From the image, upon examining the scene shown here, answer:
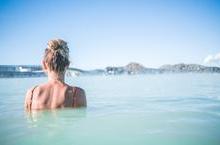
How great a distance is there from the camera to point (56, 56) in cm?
476

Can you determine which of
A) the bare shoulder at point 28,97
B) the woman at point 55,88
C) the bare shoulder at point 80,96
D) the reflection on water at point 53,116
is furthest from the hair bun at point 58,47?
the reflection on water at point 53,116

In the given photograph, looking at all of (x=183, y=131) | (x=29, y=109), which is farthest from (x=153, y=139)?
(x=29, y=109)

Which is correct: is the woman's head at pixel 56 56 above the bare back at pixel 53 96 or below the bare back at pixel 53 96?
above

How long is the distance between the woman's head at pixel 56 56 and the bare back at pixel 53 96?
350 mm

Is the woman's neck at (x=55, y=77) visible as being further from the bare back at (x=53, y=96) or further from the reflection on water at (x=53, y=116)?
the reflection on water at (x=53, y=116)

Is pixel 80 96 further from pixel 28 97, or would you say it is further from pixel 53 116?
pixel 28 97

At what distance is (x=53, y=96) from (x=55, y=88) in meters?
0.18

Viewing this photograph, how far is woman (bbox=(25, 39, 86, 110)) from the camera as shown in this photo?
15.8ft

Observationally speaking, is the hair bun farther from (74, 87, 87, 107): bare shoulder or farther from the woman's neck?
(74, 87, 87, 107): bare shoulder

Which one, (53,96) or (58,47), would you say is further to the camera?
(53,96)

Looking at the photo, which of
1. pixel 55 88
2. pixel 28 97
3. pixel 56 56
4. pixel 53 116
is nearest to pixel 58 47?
pixel 56 56

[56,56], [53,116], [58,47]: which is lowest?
[53,116]

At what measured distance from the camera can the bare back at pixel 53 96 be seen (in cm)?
502

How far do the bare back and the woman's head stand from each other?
35cm
